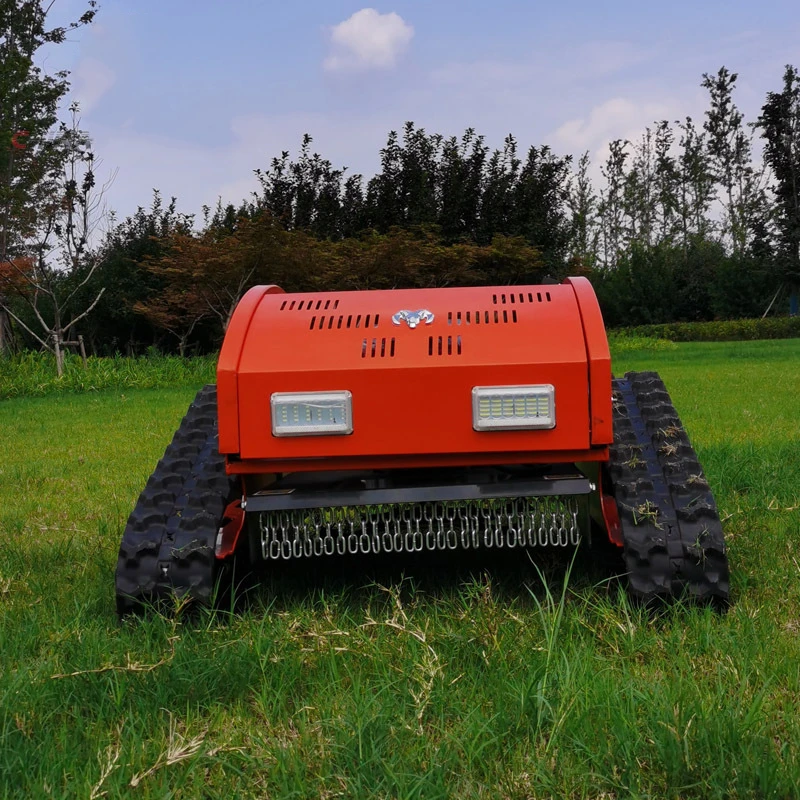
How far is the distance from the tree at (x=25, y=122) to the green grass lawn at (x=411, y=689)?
13.8 meters

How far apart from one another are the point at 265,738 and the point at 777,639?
1.24 meters

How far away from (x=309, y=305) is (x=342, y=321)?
0.20 m

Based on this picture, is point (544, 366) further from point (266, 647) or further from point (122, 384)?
point (122, 384)

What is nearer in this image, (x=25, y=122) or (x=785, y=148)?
(x=25, y=122)

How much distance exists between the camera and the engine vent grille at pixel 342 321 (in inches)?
110

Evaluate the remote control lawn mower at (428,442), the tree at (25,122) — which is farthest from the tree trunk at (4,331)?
the remote control lawn mower at (428,442)

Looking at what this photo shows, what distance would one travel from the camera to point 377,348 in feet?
8.87

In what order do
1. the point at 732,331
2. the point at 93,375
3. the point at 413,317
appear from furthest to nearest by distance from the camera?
the point at 732,331
the point at 93,375
the point at 413,317

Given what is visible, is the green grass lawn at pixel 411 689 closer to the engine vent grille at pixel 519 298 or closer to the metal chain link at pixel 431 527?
the metal chain link at pixel 431 527

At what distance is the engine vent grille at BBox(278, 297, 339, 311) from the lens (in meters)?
2.95

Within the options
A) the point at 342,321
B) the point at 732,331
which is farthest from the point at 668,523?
the point at 732,331

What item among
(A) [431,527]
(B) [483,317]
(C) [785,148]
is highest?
(C) [785,148]

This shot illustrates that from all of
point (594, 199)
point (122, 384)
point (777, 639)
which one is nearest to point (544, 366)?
point (777, 639)

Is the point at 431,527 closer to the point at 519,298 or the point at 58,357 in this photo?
the point at 519,298
